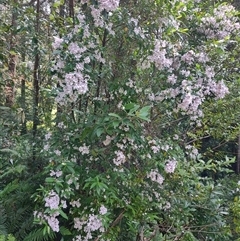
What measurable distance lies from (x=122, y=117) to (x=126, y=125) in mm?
91

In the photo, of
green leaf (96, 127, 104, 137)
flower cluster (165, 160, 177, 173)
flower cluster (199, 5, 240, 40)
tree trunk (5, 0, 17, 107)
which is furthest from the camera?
tree trunk (5, 0, 17, 107)

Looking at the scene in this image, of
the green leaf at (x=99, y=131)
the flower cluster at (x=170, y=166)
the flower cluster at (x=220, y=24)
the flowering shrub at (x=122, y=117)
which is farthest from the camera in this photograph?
the flower cluster at (x=220, y=24)

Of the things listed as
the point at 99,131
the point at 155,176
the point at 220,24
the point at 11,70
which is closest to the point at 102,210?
the point at 155,176

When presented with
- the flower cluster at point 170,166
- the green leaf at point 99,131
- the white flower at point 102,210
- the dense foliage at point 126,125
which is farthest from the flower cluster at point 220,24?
the white flower at point 102,210

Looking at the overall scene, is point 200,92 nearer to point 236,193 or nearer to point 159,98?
point 159,98

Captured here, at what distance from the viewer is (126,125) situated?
6.43 ft

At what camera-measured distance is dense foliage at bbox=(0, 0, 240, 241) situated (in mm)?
2104

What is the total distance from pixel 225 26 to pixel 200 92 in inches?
32.3

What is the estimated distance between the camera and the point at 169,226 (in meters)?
2.81

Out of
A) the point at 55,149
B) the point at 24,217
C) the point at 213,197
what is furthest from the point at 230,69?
the point at 24,217

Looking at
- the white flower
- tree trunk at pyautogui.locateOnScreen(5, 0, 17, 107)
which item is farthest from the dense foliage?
tree trunk at pyautogui.locateOnScreen(5, 0, 17, 107)

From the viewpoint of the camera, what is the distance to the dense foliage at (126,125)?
6.90ft

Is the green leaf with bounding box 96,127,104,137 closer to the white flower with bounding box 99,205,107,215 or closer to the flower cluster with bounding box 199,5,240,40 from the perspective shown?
the white flower with bounding box 99,205,107,215

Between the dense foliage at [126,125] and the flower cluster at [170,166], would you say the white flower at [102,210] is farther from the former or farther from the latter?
the flower cluster at [170,166]
